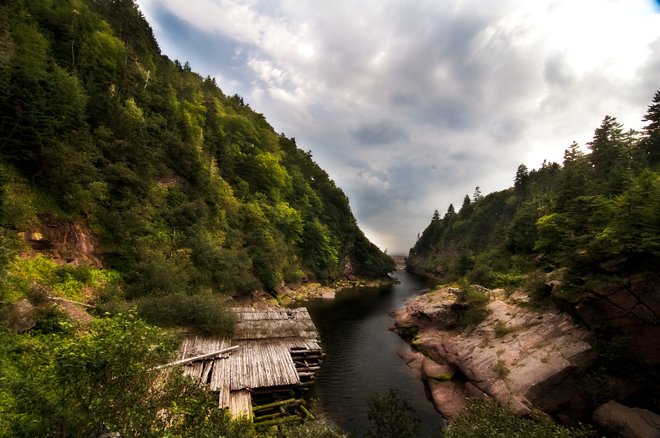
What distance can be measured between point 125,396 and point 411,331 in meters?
33.7

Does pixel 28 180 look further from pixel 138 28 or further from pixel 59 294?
pixel 138 28

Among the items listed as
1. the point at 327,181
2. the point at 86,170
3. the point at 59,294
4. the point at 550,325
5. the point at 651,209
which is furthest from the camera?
the point at 327,181

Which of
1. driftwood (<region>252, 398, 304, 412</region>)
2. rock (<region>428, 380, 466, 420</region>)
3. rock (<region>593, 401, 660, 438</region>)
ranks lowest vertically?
rock (<region>428, 380, 466, 420</region>)

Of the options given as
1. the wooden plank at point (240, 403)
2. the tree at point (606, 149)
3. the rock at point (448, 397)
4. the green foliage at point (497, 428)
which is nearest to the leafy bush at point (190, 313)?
the wooden plank at point (240, 403)

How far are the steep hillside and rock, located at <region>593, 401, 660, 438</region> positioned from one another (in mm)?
28742

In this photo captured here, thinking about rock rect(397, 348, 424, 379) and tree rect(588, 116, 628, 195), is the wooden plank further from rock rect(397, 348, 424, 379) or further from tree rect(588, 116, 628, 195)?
tree rect(588, 116, 628, 195)

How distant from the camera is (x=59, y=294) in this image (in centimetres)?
1948

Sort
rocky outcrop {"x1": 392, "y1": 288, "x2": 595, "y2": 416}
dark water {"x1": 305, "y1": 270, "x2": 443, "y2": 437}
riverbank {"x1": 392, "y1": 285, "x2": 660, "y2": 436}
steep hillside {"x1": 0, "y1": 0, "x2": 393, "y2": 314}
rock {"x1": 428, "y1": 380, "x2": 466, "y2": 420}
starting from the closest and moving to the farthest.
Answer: riverbank {"x1": 392, "y1": 285, "x2": 660, "y2": 436} < rocky outcrop {"x1": 392, "y1": 288, "x2": 595, "y2": 416} < dark water {"x1": 305, "y1": 270, "x2": 443, "y2": 437} < rock {"x1": 428, "y1": 380, "x2": 466, "y2": 420} < steep hillside {"x1": 0, "y1": 0, "x2": 393, "y2": 314}

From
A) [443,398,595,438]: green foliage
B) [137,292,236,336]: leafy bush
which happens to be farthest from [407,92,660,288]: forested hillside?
[137,292,236,336]: leafy bush

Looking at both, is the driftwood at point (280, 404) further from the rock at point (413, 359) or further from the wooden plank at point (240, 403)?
the rock at point (413, 359)

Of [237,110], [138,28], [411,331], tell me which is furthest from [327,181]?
[411,331]

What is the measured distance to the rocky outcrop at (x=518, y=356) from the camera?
59.4 feet

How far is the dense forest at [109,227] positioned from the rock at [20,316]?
64 millimetres

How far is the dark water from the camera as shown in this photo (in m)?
19.8
